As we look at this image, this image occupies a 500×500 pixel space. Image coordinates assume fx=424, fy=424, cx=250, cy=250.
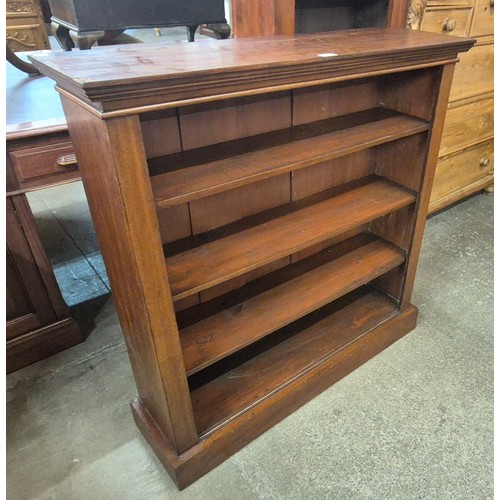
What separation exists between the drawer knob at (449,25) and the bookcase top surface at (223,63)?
738 mm

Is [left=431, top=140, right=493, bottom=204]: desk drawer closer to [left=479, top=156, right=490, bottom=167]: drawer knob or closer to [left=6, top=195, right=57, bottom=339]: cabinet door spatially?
[left=479, top=156, right=490, bottom=167]: drawer knob

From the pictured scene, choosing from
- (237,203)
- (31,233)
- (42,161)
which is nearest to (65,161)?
(42,161)

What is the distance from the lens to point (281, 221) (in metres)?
1.31

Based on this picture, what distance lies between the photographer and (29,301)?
5.34 ft

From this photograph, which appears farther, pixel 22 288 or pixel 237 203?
pixel 22 288

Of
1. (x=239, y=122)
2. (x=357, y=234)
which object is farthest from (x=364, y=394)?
(x=239, y=122)

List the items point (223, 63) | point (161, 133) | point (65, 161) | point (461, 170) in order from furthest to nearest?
point (461, 170), point (65, 161), point (161, 133), point (223, 63)

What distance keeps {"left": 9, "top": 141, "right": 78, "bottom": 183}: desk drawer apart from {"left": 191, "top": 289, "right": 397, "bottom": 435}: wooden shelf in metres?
0.86

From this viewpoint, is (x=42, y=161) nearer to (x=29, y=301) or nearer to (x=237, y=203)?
(x=29, y=301)

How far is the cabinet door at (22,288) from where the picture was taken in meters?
1.50

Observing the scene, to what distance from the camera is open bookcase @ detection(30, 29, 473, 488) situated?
0.86 meters

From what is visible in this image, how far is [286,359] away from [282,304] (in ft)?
0.77

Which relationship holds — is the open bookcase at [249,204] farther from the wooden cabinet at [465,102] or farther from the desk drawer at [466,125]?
the desk drawer at [466,125]

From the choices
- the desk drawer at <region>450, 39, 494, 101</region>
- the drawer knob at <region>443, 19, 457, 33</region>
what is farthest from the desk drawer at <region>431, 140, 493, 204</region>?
the drawer knob at <region>443, 19, 457, 33</region>
